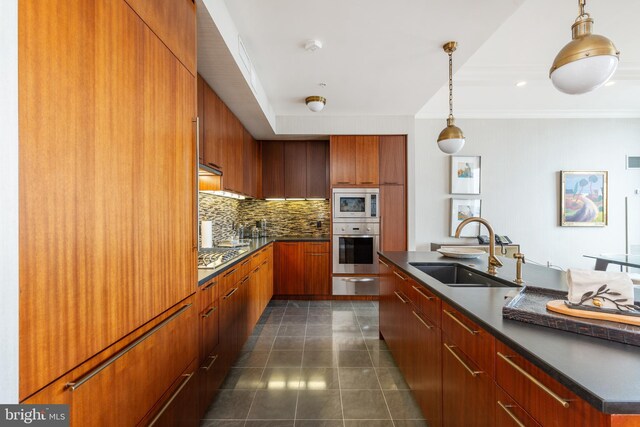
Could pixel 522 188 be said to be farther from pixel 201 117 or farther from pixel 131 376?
pixel 131 376

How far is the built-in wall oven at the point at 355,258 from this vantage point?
4.40m

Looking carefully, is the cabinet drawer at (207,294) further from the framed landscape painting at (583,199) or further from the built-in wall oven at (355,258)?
the framed landscape painting at (583,199)

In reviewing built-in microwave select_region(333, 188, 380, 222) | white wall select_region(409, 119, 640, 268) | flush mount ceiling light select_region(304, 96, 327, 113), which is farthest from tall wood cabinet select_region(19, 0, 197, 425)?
white wall select_region(409, 119, 640, 268)

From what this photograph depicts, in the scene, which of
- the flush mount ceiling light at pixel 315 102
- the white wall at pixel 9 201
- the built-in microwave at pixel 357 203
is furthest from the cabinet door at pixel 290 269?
the white wall at pixel 9 201

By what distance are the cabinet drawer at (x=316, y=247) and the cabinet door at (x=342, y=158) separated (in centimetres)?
93

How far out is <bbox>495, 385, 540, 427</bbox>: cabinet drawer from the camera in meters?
0.85

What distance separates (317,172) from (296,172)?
1.09ft

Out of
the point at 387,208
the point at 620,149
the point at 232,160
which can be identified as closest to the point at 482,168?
the point at 387,208

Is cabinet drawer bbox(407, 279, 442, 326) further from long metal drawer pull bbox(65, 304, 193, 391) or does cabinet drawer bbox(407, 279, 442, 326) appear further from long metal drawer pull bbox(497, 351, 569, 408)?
long metal drawer pull bbox(65, 304, 193, 391)

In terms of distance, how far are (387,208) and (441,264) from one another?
Result: 2141 millimetres

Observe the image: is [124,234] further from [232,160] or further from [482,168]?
[482,168]

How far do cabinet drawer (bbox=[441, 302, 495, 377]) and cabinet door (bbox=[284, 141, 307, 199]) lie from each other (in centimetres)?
353

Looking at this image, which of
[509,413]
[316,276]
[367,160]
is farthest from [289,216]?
[509,413]

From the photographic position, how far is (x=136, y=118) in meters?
1.12
